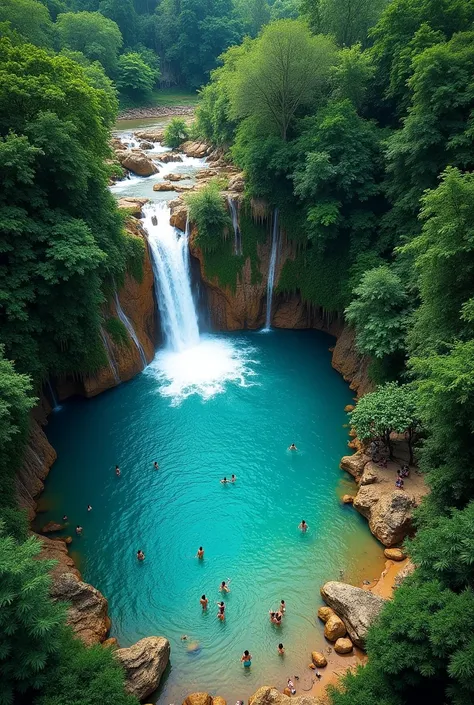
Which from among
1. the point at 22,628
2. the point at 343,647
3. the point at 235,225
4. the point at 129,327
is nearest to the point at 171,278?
the point at 129,327

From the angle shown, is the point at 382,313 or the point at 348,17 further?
the point at 348,17

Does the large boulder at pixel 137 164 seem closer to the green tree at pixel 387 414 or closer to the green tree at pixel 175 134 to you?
the green tree at pixel 175 134

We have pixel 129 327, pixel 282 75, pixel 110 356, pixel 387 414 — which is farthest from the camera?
pixel 282 75

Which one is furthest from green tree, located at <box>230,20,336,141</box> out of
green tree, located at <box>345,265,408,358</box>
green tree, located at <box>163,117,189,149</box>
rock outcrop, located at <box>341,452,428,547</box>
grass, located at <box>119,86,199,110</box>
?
grass, located at <box>119,86,199,110</box>

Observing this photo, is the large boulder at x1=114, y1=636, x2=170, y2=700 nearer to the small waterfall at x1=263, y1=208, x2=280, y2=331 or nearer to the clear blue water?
the clear blue water

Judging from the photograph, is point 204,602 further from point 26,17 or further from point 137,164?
point 26,17

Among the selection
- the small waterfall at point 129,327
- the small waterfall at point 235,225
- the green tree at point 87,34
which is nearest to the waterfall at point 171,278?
the small waterfall at point 129,327
